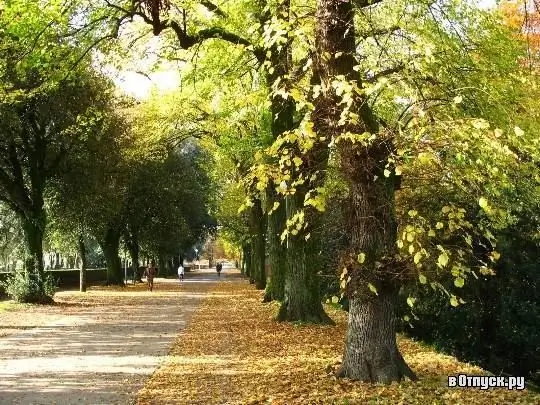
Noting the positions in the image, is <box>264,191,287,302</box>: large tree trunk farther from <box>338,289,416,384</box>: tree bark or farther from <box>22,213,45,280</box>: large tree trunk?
<box>338,289,416,384</box>: tree bark

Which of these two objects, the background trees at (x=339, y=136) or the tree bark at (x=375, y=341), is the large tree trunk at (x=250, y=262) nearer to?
the background trees at (x=339, y=136)

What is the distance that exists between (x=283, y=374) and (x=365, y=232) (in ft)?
9.39

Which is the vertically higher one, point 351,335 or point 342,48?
point 342,48

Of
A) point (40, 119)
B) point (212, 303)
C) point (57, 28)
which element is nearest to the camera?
point (57, 28)

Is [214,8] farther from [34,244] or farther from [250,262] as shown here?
[250,262]

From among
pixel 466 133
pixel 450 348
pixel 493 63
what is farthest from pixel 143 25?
pixel 466 133

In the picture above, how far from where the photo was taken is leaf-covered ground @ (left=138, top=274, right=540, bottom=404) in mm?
7766

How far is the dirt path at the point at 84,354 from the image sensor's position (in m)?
8.62

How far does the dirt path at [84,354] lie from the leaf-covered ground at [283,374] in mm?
499

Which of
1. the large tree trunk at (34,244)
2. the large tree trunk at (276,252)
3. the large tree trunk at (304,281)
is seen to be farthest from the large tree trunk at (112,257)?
the large tree trunk at (304,281)

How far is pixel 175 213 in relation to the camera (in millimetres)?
43906

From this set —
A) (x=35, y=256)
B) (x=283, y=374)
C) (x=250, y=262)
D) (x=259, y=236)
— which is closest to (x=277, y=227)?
(x=35, y=256)

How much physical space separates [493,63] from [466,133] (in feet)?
26.0

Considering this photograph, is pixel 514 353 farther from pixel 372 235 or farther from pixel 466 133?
pixel 466 133
